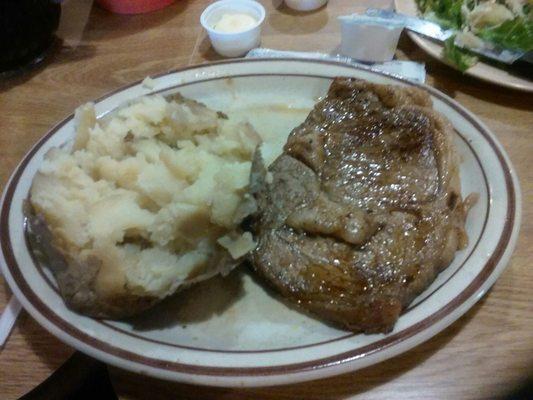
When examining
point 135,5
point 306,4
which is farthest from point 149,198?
point 135,5

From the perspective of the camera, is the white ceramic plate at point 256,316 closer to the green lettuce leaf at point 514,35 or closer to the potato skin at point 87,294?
the potato skin at point 87,294

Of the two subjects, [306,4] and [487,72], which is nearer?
[487,72]

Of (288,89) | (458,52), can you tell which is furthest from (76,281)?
(458,52)

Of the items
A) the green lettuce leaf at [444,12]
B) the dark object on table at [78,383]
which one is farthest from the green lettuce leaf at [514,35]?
the dark object on table at [78,383]

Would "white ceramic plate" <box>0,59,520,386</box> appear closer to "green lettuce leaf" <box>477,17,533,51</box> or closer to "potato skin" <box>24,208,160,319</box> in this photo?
"potato skin" <box>24,208,160,319</box>

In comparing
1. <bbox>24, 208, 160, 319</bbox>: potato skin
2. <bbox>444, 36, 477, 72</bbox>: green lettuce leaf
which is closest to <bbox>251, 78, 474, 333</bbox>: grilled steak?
<bbox>24, 208, 160, 319</bbox>: potato skin

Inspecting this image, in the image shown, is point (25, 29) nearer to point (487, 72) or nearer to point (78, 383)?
point (78, 383)
